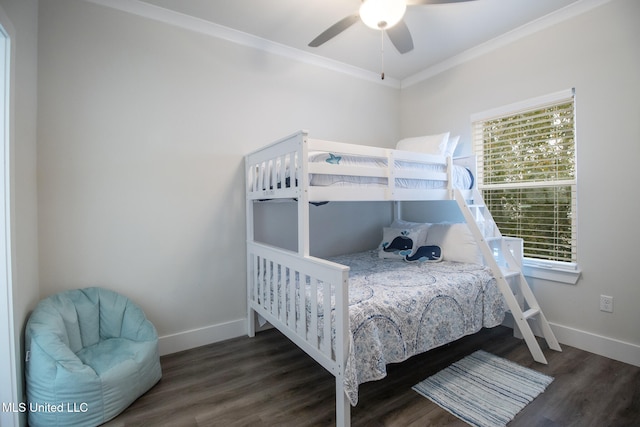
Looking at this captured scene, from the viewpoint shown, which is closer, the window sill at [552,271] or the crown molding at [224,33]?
the crown molding at [224,33]

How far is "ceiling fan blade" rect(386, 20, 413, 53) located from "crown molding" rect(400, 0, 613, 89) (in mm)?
1173

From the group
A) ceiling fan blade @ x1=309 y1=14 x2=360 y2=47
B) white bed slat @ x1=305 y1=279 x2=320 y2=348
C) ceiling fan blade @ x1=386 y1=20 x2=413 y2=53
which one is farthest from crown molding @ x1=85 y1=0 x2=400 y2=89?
white bed slat @ x1=305 y1=279 x2=320 y2=348

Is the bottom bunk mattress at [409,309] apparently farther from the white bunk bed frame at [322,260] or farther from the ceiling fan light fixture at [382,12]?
the ceiling fan light fixture at [382,12]

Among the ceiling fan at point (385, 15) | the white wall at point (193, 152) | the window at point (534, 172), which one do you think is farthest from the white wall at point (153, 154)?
the window at point (534, 172)

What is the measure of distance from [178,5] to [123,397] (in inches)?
101

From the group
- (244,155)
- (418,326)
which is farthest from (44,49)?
(418,326)

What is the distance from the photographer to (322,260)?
156 cm

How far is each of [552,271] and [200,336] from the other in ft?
9.52

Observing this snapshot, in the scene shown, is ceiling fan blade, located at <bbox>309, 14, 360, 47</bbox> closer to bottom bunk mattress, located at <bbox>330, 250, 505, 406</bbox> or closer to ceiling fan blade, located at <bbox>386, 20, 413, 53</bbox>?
ceiling fan blade, located at <bbox>386, 20, 413, 53</bbox>

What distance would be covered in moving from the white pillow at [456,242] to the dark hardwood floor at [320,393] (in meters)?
0.72

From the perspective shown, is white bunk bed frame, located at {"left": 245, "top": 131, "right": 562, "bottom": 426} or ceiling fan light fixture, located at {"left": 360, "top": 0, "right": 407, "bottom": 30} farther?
ceiling fan light fixture, located at {"left": 360, "top": 0, "right": 407, "bottom": 30}

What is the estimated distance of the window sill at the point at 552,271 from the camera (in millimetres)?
2297

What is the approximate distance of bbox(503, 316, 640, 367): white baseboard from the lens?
202 centimetres

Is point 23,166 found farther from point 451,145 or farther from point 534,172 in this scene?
point 534,172
